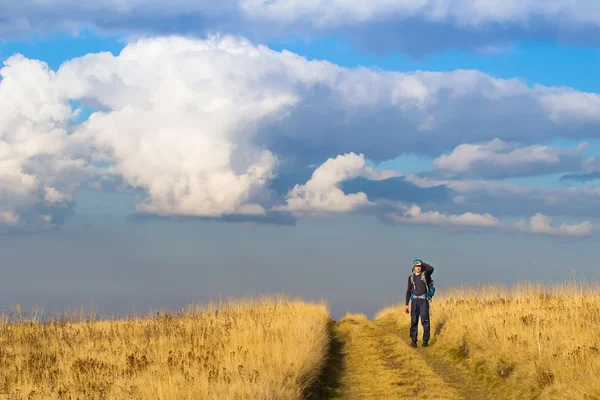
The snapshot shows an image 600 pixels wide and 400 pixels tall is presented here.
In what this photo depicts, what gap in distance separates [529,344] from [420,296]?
15.9 ft

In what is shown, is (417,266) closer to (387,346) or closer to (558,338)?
(387,346)

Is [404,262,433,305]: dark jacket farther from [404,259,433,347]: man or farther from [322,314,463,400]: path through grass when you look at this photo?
[322,314,463,400]: path through grass

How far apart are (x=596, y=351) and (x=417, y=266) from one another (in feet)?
21.0

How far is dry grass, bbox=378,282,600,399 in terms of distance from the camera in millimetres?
10312

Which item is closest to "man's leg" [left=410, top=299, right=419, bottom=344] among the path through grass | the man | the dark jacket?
the man

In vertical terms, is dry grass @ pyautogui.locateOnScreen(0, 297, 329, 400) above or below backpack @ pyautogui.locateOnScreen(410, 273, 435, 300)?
below

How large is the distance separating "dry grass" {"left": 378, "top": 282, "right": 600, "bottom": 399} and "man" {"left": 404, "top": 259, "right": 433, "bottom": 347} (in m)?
0.60

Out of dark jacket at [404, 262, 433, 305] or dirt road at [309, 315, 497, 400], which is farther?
dark jacket at [404, 262, 433, 305]

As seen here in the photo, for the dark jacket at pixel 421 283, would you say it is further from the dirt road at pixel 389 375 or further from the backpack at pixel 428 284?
the dirt road at pixel 389 375

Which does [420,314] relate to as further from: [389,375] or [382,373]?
[389,375]

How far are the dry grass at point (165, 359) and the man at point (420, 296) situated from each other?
282cm

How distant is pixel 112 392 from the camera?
10.0 m

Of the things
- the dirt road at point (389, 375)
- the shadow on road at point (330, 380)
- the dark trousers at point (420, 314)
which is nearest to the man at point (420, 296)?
the dark trousers at point (420, 314)

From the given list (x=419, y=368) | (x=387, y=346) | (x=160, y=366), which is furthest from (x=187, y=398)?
(x=387, y=346)
